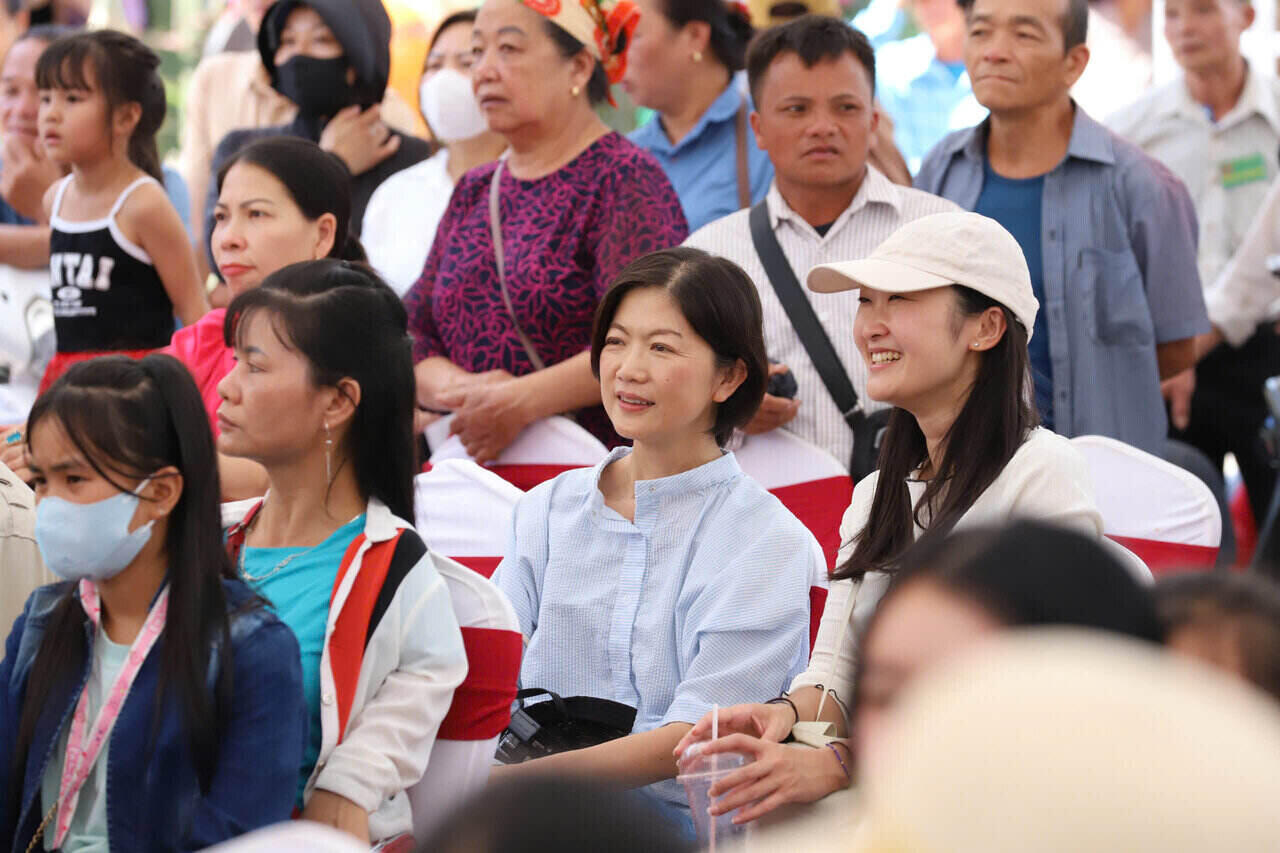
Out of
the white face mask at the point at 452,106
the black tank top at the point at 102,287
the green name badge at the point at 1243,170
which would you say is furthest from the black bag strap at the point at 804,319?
the green name badge at the point at 1243,170

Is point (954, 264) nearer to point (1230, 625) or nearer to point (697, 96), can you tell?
point (1230, 625)

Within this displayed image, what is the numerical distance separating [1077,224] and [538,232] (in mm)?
1311

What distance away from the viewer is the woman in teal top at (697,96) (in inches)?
181

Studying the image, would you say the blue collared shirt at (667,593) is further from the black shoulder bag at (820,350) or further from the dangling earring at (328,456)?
the black shoulder bag at (820,350)

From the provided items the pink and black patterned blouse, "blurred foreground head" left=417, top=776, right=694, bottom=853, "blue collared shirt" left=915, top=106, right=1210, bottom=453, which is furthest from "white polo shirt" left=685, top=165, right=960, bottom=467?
"blurred foreground head" left=417, top=776, right=694, bottom=853

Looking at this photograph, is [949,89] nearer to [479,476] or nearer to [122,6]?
[479,476]

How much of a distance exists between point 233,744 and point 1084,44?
285 centimetres

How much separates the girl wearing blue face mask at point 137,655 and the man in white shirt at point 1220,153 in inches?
152

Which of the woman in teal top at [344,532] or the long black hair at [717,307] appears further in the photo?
the long black hair at [717,307]

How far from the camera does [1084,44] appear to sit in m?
3.95

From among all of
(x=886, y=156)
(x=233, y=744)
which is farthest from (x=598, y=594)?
(x=886, y=156)

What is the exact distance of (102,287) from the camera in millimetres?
3967

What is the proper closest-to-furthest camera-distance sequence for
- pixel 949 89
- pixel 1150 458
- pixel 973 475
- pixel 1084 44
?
pixel 973 475, pixel 1150 458, pixel 1084 44, pixel 949 89

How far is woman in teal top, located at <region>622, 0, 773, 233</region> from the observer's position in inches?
181
